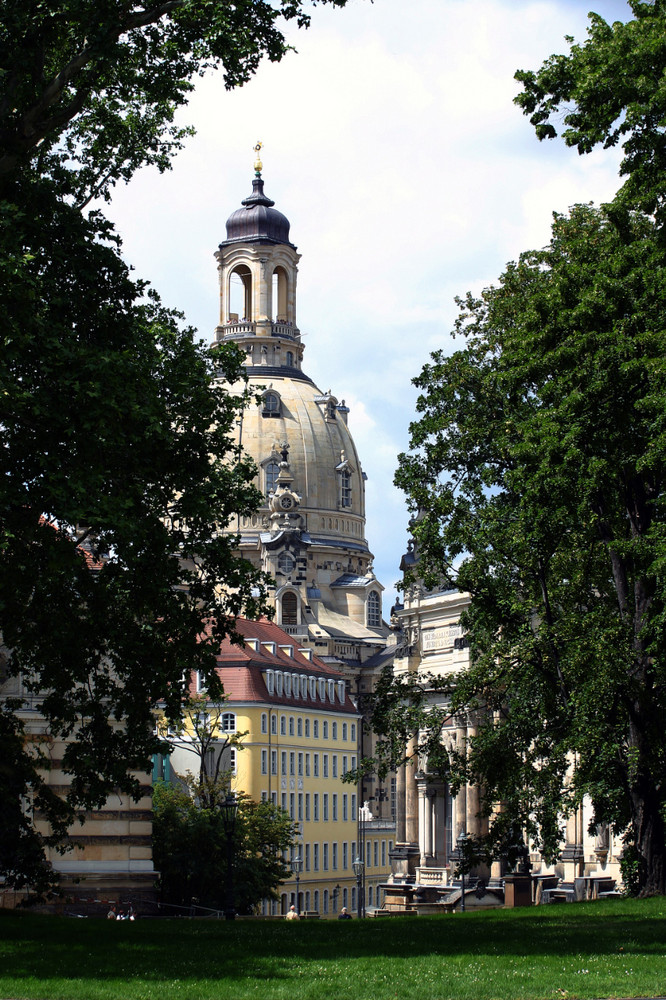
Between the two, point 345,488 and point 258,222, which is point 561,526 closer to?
point 345,488

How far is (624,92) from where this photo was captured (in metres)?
30.5

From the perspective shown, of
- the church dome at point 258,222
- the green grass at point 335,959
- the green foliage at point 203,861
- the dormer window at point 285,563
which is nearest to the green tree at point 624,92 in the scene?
the green grass at point 335,959

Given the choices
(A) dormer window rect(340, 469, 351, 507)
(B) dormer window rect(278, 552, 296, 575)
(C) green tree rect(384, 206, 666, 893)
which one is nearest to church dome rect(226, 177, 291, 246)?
(A) dormer window rect(340, 469, 351, 507)

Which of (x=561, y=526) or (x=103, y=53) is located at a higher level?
(x=103, y=53)

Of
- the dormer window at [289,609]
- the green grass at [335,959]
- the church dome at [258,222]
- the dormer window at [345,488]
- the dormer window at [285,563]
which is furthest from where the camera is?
the church dome at [258,222]

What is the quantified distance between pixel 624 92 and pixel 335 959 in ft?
55.3

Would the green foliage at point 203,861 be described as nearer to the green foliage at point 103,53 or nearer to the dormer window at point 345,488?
the green foliage at point 103,53

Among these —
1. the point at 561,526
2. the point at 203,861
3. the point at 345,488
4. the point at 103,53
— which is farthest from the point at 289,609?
the point at 103,53

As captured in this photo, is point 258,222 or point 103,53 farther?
point 258,222

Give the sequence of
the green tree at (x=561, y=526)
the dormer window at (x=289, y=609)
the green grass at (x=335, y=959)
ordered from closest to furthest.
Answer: the green grass at (x=335, y=959)
the green tree at (x=561, y=526)
the dormer window at (x=289, y=609)

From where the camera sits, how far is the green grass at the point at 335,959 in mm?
19562

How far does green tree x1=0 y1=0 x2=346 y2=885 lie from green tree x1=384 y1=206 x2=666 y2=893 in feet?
21.2

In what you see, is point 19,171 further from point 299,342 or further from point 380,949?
point 299,342

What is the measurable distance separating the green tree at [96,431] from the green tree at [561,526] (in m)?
6.45
